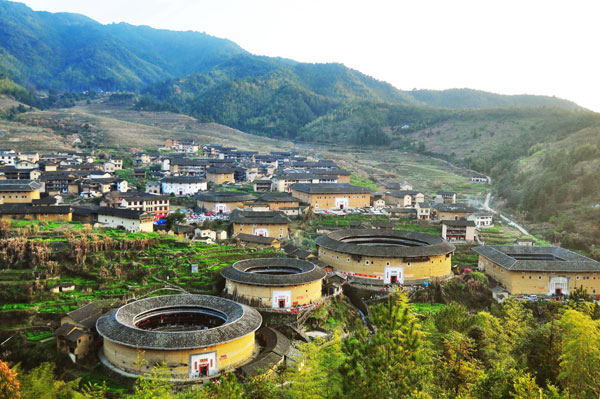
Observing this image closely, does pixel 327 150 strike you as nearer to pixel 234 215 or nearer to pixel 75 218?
pixel 234 215

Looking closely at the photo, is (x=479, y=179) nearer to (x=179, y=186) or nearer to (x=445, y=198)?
(x=445, y=198)

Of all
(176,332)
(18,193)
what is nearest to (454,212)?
(176,332)

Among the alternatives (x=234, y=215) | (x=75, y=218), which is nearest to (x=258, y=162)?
(x=234, y=215)

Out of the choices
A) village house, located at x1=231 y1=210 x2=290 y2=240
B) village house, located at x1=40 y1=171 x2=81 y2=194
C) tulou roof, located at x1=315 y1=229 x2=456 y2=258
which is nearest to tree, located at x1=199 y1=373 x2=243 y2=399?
tulou roof, located at x1=315 y1=229 x2=456 y2=258

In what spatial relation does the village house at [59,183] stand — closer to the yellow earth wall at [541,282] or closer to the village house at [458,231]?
the village house at [458,231]

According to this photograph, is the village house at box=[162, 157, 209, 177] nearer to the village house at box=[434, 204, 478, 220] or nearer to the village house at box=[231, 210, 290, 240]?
the village house at box=[231, 210, 290, 240]
